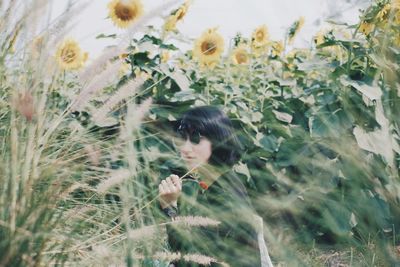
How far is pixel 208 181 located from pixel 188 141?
0.54 ft

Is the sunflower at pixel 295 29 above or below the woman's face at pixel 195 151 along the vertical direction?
below

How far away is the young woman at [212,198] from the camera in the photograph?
1.60 metres

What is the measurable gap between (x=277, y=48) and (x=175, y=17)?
153cm

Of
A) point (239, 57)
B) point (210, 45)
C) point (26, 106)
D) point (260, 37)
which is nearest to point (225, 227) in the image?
point (26, 106)

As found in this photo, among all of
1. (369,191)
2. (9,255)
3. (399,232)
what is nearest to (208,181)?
(9,255)

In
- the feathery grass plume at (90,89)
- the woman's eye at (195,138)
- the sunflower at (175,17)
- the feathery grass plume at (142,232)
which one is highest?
the feathery grass plume at (90,89)

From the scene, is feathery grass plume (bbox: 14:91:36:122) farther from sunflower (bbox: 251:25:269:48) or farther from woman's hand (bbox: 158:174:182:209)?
sunflower (bbox: 251:25:269:48)

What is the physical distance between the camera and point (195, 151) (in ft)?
6.45

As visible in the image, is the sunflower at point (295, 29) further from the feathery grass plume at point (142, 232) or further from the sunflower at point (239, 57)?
the feathery grass plume at point (142, 232)

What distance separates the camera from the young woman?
1604 millimetres

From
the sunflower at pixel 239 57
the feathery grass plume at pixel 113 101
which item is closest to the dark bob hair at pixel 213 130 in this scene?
the feathery grass plume at pixel 113 101

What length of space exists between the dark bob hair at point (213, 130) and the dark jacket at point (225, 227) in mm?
155

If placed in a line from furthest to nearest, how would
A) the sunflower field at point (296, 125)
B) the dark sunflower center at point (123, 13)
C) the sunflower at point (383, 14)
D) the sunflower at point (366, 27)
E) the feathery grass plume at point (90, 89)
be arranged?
the dark sunflower center at point (123, 13), the sunflower at point (366, 27), the sunflower at point (383, 14), the sunflower field at point (296, 125), the feathery grass plume at point (90, 89)

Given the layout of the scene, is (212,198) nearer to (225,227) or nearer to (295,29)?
(225,227)
